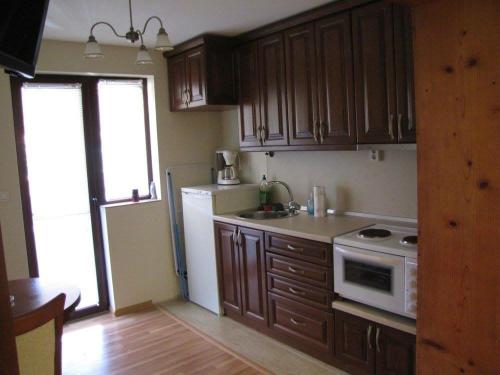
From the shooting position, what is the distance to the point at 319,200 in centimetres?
329

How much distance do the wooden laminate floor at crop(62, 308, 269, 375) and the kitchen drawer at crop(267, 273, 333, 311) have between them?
0.53 meters

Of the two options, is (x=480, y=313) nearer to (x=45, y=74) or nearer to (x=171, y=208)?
(x=171, y=208)

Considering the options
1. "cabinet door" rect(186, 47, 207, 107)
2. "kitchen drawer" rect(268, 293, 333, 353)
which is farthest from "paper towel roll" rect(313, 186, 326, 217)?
"cabinet door" rect(186, 47, 207, 107)

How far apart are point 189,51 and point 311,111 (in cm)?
132

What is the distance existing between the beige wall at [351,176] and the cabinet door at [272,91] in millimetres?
345

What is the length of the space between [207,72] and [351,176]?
1445mm

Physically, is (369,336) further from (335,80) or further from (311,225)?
(335,80)

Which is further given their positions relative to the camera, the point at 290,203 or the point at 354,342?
the point at 290,203

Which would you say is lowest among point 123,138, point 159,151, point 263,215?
point 263,215

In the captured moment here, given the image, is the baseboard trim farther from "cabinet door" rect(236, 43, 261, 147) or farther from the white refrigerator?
"cabinet door" rect(236, 43, 261, 147)

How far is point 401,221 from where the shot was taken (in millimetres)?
2918

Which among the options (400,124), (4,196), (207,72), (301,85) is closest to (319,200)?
(301,85)

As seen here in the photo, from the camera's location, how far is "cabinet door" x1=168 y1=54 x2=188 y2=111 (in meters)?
3.83

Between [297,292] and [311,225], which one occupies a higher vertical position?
[311,225]
